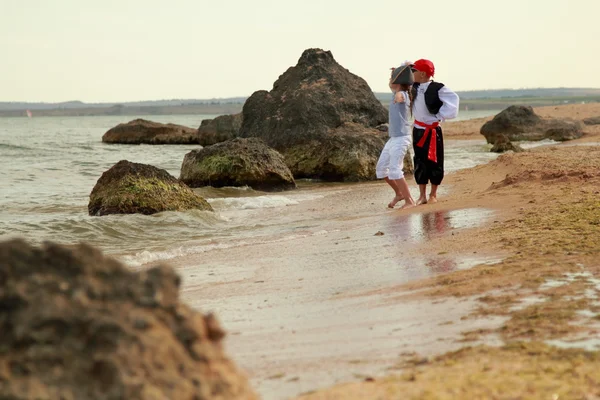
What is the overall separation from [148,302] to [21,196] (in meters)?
12.7

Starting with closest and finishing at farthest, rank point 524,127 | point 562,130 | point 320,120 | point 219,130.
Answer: point 320,120
point 562,130
point 524,127
point 219,130

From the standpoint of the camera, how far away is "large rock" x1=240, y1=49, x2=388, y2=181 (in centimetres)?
1543

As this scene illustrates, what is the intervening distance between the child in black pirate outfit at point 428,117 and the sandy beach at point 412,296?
111cm

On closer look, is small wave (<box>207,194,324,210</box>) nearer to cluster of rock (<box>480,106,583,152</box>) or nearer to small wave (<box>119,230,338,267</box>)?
small wave (<box>119,230,338,267</box>)

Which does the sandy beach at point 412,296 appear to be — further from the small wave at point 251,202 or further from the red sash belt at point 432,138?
the small wave at point 251,202

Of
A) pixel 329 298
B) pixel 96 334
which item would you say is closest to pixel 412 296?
pixel 329 298

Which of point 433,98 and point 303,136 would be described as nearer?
point 433,98

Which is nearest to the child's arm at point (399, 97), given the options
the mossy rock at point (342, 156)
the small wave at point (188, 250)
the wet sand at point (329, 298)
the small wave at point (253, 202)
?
the wet sand at point (329, 298)

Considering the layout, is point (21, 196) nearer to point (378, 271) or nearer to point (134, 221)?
point (134, 221)

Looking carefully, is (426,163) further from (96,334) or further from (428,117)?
(96,334)

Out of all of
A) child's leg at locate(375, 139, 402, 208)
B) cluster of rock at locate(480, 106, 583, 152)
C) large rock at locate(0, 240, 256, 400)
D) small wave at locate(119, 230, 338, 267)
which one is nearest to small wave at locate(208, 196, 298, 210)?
child's leg at locate(375, 139, 402, 208)

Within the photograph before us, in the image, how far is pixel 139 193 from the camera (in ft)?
33.9

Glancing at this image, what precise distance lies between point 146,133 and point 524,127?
18501mm

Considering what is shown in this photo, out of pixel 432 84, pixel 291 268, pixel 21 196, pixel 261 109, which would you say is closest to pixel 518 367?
pixel 291 268
